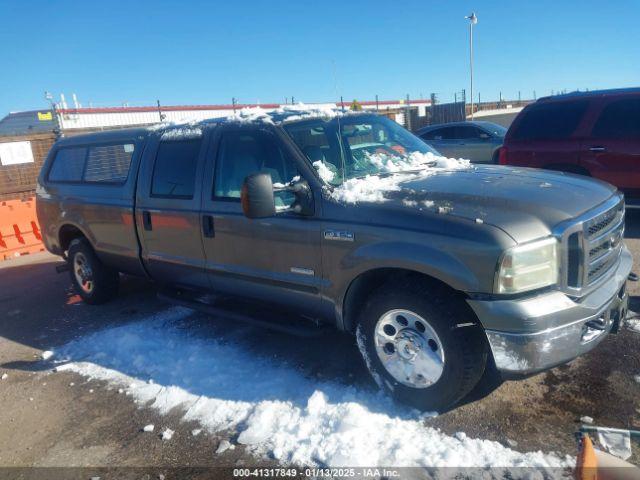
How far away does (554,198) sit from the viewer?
3059mm

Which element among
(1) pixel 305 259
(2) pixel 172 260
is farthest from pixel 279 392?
(2) pixel 172 260

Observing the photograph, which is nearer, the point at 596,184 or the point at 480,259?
the point at 480,259

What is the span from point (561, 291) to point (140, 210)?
11.9 feet

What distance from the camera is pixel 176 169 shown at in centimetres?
446

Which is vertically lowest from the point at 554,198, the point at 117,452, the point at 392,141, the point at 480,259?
the point at 117,452

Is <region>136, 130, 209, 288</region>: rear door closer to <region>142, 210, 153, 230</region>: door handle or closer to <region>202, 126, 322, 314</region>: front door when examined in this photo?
<region>142, 210, 153, 230</region>: door handle

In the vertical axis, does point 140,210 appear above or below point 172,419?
above

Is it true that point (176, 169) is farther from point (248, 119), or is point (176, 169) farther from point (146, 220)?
point (248, 119)

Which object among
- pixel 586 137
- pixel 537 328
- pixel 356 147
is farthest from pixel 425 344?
pixel 586 137

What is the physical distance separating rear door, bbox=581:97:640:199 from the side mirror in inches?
221

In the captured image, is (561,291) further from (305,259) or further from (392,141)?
(392,141)

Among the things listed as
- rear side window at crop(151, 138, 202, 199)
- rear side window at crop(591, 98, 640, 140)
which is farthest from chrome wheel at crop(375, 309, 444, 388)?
rear side window at crop(591, 98, 640, 140)

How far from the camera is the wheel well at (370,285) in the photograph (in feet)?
10.0

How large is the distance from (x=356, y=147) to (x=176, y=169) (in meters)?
1.61
